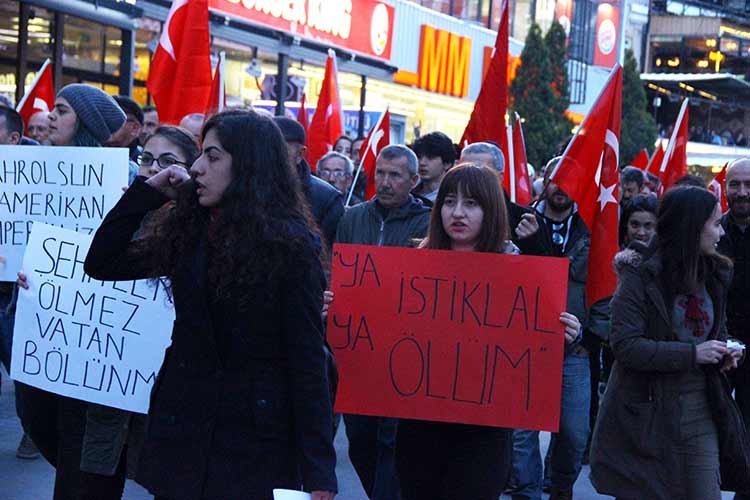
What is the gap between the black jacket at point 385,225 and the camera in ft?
22.6

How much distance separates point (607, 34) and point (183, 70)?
38.9 m

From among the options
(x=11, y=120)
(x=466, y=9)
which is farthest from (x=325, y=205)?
(x=466, y=9)

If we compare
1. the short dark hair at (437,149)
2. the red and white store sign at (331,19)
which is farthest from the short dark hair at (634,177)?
the red and white store sign at (331,19)

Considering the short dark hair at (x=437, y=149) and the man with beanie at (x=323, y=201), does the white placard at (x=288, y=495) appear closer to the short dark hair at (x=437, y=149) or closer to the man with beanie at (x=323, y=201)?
Result: the man with beanie at (x=323, y=201)

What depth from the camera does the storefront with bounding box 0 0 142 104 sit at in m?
17.3

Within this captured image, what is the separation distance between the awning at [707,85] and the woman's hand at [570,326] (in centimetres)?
5142

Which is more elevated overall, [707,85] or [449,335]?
[707,85]

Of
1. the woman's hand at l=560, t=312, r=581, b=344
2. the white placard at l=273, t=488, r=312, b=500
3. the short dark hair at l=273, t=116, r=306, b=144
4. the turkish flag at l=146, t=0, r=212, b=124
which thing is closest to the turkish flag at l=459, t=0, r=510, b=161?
the turkish flag at l=146, t=0, r=212, b=124

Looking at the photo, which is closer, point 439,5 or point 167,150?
point 167,150

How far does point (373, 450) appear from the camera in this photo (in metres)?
6.78

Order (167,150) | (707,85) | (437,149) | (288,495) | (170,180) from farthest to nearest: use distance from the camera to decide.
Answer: (707,85) → (437,149) → (167,150) → (170,180) → (288,495)

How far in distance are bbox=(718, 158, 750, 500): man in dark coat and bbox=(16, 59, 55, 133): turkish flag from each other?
19.8ft

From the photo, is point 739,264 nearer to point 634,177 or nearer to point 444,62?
point 634,177

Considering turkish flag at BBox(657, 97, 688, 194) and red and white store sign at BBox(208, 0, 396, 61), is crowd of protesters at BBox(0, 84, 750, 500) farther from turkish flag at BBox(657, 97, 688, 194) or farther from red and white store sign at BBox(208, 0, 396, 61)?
red and white store sign at BBox(208, 0, 396, 61)
